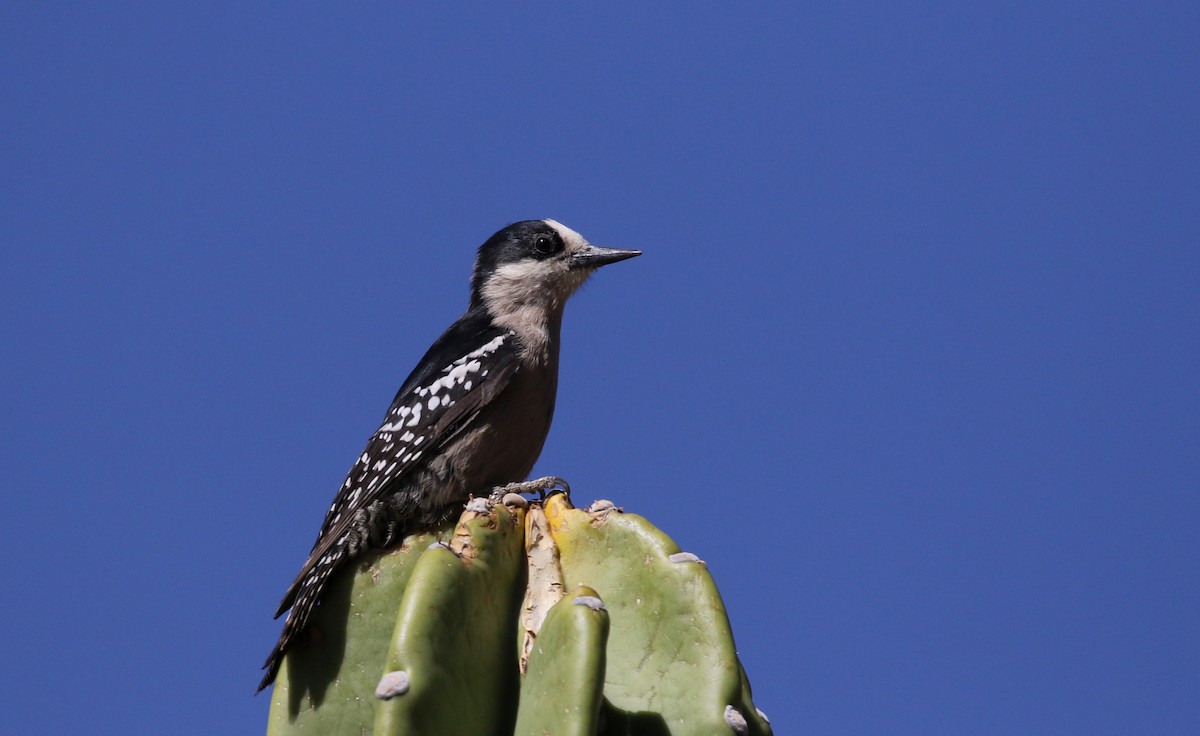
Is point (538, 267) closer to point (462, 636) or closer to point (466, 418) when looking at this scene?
point (466, 418)

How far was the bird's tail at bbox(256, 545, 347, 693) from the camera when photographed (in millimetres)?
4215

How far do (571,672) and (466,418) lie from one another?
2.51m

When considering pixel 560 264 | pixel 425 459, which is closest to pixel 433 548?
pixel 425 459

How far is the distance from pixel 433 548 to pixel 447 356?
2455 mm

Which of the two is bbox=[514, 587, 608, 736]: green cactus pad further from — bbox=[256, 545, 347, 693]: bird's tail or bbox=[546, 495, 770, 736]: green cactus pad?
bbox=[256, 545, 347, 693]: bird's tail

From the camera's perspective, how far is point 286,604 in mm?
4543

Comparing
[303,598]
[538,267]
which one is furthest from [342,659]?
[538,267]

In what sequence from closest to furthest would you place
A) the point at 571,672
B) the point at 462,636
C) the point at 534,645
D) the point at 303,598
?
the point at 571,672 < the point at 534,645 < the point at 462,636 < the point at 303,598

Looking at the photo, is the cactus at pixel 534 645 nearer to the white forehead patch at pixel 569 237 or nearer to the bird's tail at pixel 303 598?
the bird's tail at pixel 303 598

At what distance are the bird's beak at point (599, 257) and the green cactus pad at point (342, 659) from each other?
7.83 ft

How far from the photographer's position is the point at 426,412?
17.5 feet

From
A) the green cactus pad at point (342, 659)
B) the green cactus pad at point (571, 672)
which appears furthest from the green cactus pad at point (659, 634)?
the green cactus pad at point (342, 659)

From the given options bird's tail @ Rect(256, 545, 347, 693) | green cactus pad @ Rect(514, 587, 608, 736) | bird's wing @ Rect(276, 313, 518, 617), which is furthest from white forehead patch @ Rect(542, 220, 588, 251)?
green cactus pad @ Rect(514, 587, 608, 736)

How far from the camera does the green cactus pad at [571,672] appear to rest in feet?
9.49
